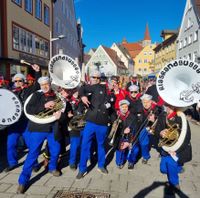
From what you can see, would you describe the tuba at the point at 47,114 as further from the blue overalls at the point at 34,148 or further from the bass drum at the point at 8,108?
the bass drum at the point at 8,108

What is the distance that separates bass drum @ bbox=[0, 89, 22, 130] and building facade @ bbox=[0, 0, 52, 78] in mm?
11820

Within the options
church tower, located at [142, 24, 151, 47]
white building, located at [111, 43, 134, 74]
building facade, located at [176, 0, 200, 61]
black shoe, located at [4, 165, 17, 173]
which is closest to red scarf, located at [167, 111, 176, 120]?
black shoe, located at [4, 165, 17, 173]

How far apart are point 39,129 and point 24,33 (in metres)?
A: 16.5

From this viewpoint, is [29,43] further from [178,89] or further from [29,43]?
[178,89]

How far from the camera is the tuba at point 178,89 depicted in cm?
448

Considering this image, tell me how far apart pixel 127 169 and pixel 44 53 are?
2007cm

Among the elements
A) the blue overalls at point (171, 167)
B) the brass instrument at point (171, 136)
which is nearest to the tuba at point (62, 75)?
the brass instrument at point (171, 136)

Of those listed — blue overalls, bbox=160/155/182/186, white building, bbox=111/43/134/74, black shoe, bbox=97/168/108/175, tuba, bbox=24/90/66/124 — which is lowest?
black shoe, bbox=97/168/108/175

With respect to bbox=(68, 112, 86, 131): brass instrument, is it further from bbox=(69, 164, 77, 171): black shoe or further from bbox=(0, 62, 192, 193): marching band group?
bbox=(69, 164, 77, 171): black shoe

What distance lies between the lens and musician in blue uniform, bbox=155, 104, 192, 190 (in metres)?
4.46

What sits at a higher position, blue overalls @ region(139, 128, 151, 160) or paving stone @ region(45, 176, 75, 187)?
blue overalls @ region(139, 128, 151, 160)

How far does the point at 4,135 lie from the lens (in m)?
7.16

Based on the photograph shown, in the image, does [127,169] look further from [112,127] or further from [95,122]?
[95,122]

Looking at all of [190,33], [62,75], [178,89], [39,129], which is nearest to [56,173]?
[39,129]
